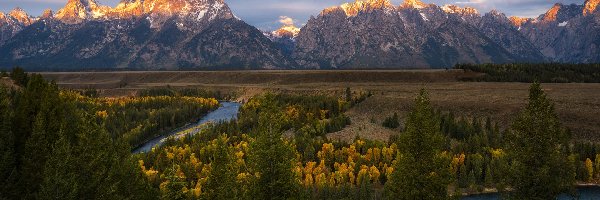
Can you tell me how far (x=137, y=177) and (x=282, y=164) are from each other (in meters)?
15.5

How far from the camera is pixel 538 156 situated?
36.7 metres

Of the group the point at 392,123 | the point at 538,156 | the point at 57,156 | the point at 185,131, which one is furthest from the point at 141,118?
the point at 538,156

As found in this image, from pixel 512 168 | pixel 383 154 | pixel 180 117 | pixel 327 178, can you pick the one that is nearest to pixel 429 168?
pixel 512 168

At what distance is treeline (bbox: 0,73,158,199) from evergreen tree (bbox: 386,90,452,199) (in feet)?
68.6

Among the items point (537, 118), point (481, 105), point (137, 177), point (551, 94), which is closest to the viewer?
point (537, 118)

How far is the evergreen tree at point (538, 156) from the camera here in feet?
119

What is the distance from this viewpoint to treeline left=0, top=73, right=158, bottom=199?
3700cm

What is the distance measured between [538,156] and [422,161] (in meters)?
8.07

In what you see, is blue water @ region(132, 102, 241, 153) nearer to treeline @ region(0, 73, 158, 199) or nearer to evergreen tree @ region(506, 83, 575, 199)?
treeline @ region(0, 73, 158, 199)

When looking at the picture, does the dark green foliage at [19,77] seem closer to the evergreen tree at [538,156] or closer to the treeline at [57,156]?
the treeline at [57,156]

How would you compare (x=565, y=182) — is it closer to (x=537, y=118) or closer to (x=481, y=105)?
(x=537, y=118)

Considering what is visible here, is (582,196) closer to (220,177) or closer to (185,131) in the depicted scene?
(220,177)

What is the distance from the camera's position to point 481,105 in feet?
504

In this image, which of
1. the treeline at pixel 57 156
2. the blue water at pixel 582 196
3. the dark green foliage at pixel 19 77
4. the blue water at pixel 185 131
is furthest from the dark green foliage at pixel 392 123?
the dark green foliage at pixel 19 77
